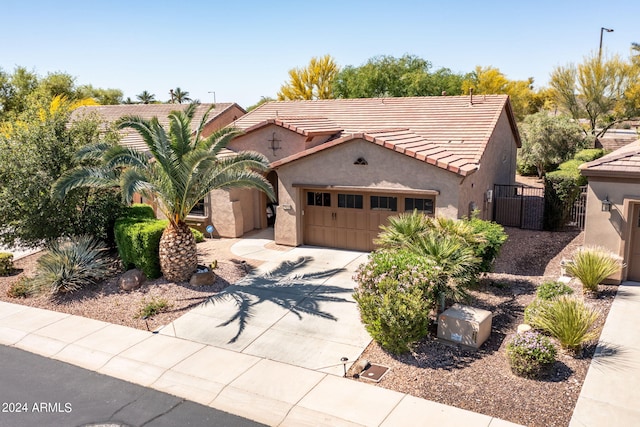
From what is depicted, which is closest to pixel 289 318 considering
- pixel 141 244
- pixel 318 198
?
pixel 141 244

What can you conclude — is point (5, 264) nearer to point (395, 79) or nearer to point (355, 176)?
point (355, 176)

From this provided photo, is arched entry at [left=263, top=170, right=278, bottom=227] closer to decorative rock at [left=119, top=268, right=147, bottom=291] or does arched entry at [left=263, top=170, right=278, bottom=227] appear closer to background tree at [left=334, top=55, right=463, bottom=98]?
decorative rock at [left=119, top=268, right=147, bottom=291]

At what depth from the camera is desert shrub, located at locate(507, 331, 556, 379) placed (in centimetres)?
904

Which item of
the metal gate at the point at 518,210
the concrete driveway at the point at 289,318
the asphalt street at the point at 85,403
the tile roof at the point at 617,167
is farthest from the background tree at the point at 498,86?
the asphalt street at the point at 85,403

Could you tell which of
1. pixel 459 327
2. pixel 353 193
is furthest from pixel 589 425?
pixel 353 193

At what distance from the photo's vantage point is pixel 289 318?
12.4 meters

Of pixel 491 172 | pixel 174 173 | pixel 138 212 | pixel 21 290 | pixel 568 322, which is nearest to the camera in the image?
pixel 568 322

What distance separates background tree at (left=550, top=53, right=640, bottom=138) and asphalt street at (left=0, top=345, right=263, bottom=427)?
35907 mm

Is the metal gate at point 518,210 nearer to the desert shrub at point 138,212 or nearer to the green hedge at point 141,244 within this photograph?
the green hedge at point 141,244

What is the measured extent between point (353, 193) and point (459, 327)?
7.72 m

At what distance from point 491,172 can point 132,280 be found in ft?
44.0

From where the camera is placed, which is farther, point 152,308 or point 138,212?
point 138,212

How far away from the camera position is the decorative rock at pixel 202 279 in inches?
566

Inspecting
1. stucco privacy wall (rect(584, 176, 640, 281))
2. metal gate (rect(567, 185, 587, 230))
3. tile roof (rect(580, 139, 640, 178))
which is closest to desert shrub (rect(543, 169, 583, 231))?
metal gate (rect(567, 185, 587, 230))
